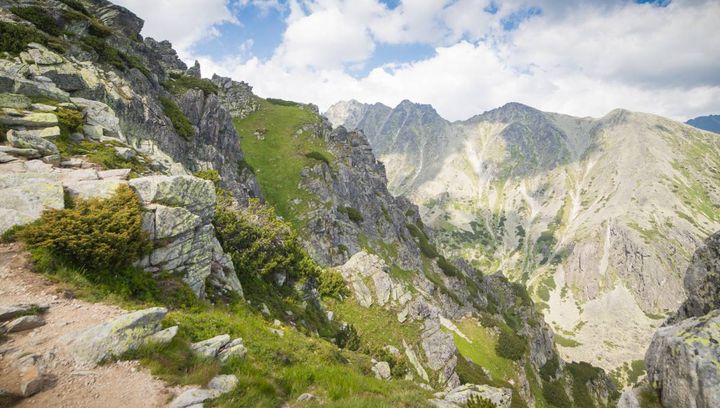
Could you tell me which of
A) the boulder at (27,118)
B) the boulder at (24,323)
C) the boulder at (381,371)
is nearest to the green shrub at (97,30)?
the boulder at (27,118)

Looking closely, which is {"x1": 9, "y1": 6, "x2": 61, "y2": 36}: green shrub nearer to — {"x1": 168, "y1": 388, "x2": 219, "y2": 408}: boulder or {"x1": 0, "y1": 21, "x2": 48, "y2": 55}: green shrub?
{"x1": 0, "y1": 21, "x2": 48, "y2": 55}: green shrub

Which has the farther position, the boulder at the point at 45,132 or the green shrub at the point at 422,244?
the green shrub at the point at 422,244

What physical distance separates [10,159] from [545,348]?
363ft

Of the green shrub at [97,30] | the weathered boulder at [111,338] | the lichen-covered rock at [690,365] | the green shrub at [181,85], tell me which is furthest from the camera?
the green shrub at [181,85]

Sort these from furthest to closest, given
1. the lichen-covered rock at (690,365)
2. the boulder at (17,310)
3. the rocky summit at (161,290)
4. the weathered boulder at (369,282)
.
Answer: the weathered boulder at (369,282) → the lichen-covered rock at (690,365) → the boulder at (17,310) → the rocky summit at (161,290)

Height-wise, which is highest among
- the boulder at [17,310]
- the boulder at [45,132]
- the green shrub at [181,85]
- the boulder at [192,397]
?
the green shrub at [181,85]

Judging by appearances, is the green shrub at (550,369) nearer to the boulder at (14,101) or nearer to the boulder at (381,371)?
the boulder at (381,371)

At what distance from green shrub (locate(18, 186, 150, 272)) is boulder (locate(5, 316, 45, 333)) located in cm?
310

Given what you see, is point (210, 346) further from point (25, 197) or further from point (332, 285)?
point (332, 285)

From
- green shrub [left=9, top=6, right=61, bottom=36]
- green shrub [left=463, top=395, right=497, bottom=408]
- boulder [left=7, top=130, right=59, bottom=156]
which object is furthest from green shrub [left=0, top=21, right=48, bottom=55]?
green shrub [left=463, top=395, right=497, bottom=408]

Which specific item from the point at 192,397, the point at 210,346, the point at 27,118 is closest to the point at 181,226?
the point at 210,346

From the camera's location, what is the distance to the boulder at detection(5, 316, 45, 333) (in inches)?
331

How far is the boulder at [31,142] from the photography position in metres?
15.9

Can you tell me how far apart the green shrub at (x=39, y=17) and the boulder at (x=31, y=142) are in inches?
993
